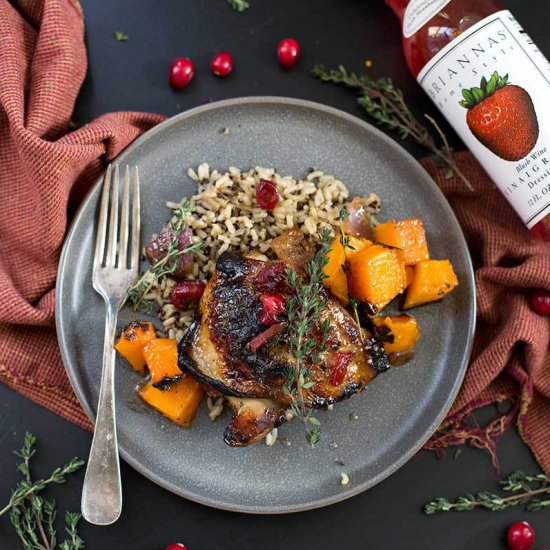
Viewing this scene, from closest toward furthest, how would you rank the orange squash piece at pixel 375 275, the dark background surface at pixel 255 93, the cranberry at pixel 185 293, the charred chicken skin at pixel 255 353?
the charred chicken skin at pixel 255 353 → the orange squash piece at pixel 375 275 → the cranberry at pixel 185 293 → the dark background surface at pixel 255 93

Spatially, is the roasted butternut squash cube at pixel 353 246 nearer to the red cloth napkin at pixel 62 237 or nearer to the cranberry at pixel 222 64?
the red cloth napkin at pixel 62 237

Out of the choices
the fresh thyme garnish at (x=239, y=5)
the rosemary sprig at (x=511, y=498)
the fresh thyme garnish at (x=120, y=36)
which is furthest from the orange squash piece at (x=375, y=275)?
the fresh thyme garnish at (x=120, y=36)

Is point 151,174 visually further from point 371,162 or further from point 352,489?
point 352,489

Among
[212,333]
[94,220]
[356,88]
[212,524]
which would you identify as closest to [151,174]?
[94,220]

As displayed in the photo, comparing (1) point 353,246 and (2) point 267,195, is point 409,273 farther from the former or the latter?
(2) point 267,195

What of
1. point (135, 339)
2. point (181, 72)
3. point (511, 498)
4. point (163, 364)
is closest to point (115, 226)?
point (135, 339)

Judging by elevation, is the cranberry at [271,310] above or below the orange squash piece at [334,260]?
below
